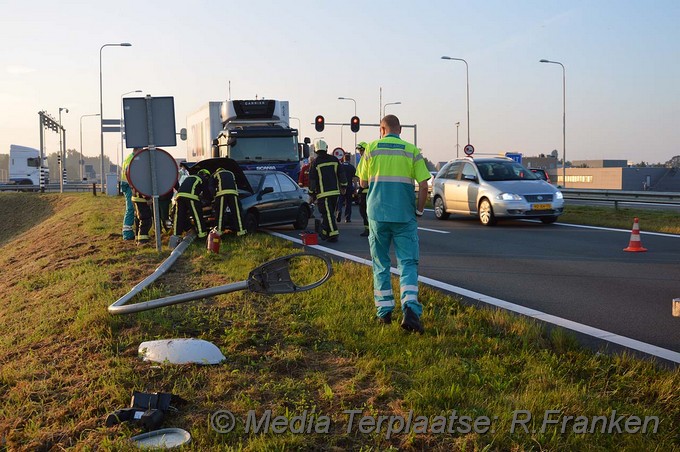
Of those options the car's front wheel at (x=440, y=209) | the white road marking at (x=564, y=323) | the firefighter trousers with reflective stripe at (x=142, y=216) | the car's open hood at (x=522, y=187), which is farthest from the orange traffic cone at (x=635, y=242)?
the firefighter trousers with reflective stripe at (x=142, y=216)

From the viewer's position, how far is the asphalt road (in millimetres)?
7082

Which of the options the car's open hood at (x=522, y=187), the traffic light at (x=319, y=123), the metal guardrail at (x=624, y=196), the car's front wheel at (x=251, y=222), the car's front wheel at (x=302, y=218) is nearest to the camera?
the car's front wheel at (x=251, y=222)

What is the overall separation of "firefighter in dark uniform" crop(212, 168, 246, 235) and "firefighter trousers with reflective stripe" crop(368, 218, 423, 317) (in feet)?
23.3

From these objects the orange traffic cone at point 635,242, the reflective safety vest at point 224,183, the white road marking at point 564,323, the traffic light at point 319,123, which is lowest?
the white road marking at point 564,323

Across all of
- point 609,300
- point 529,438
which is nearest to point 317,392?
point 529,438

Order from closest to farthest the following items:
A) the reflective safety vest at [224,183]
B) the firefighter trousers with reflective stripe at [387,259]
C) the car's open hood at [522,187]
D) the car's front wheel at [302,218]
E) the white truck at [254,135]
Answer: the firefighter trousers with reflective stripe at [387,259] < the reflective safety vest at [224,183] < the car's front wheel at [302,218] < the car's open hood at [522,187] < the white truck at [254,135]

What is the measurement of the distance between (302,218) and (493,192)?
4538 millimetres

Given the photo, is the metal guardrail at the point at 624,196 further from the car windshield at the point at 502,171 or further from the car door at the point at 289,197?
the car door at the point at 289,197

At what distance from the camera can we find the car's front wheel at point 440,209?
19.8m

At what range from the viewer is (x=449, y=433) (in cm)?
393

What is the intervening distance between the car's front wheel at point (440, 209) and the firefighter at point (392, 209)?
43.7ft

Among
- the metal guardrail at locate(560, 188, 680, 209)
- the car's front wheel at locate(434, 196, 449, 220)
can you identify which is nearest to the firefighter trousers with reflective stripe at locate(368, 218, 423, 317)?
the car's front wheel at locate(434, 196, 449, 220)

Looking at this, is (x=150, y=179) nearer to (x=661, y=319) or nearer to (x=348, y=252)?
(x=348, y=252)

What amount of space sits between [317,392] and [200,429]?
82cm
